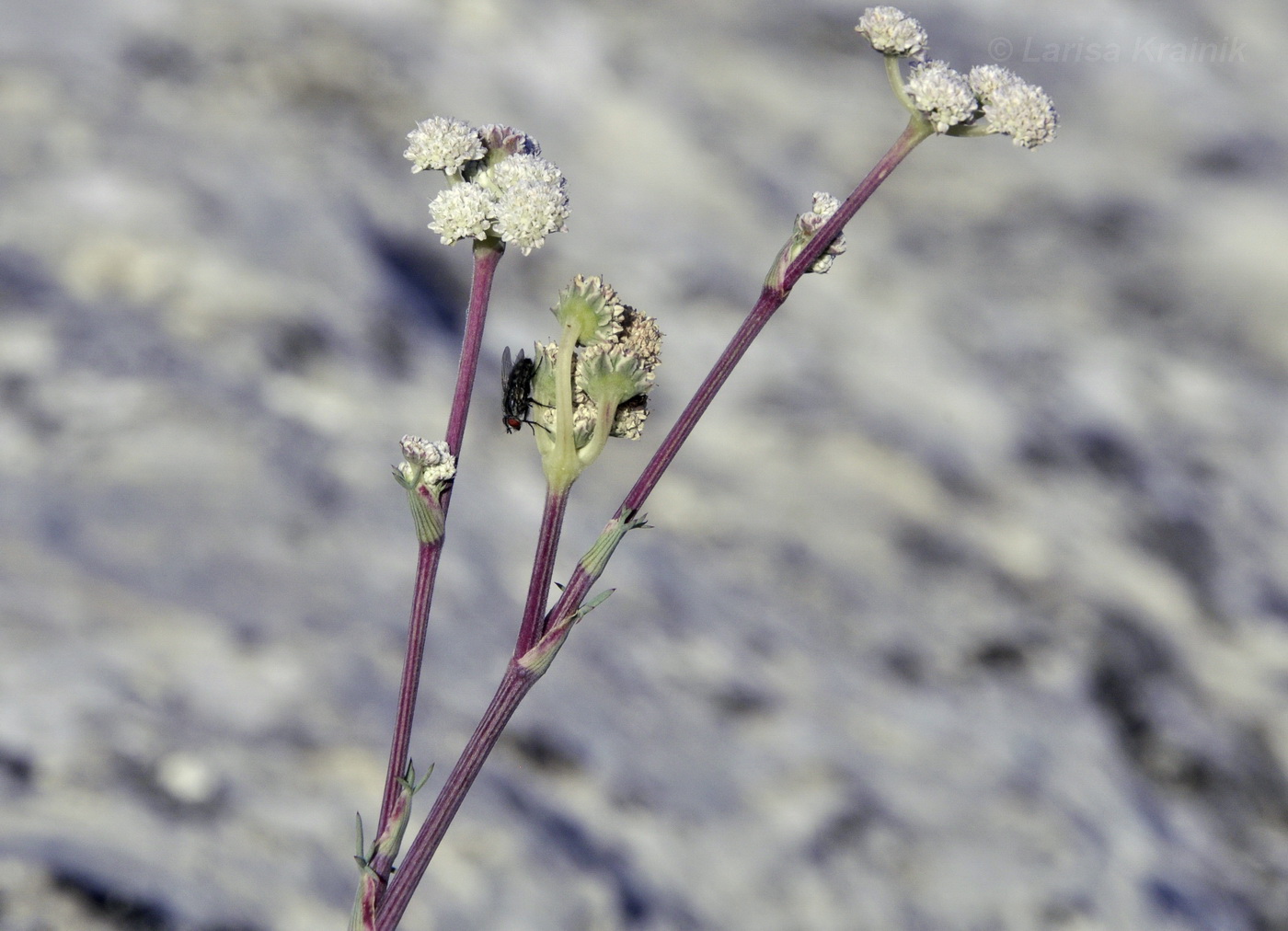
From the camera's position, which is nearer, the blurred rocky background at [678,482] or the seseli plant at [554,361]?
the seseli plant at [554,361]

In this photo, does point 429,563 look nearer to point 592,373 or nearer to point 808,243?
point 592,373

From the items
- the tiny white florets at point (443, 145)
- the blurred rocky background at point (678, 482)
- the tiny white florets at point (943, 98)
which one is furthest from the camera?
the blurred rocky background at point (678, 482)

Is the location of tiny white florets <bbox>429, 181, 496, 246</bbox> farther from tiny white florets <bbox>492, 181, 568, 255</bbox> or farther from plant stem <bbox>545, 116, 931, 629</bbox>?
plant stem <bbox>545, 116, 931, 629</bbox>

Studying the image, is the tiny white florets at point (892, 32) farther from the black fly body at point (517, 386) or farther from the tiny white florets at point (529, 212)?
the black fly body at point (517, 386)

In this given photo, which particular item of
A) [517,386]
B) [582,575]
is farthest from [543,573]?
[517,386]

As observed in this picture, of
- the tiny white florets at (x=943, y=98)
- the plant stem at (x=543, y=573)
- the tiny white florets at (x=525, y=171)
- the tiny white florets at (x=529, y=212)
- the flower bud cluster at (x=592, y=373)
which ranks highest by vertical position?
the tiny white florets at (x=943, y=98)

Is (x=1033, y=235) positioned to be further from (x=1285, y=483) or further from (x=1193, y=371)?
(x=1285, y=483)

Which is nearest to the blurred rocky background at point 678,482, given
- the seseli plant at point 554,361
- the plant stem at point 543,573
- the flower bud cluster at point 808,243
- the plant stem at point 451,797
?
the plant stem at point 451,797
